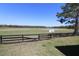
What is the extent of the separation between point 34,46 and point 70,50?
73cm

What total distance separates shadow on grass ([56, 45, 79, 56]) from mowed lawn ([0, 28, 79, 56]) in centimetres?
6

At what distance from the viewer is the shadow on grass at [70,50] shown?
241 inches

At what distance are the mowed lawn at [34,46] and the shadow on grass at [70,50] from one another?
0.06 meters

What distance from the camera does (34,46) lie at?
20.3ft

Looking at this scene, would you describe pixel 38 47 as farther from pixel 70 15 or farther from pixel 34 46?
pixel 70 15

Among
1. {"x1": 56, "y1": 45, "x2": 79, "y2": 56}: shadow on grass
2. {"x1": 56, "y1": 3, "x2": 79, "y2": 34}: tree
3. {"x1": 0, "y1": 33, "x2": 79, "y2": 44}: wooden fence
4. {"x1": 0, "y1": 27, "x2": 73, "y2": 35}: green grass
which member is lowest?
{"x1": 56, "y1": 45, "x2": 79, "y2": 56}: shadow on grass

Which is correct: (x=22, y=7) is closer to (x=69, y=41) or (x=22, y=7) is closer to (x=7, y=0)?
(x=7, y=0)

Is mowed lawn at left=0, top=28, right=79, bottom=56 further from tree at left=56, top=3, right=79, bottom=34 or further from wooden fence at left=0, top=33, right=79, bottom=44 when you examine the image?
tree at left=56, top=3, right=79, bottom=34

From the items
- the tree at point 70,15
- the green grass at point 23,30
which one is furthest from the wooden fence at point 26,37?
the tree at point 70,15

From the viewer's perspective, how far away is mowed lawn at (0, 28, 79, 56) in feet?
20.1

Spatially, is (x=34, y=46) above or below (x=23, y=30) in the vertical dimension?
below

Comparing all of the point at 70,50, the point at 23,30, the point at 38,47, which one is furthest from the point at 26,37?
the point at 70,50

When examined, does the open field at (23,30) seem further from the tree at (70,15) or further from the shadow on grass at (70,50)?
the shadow on grass at (70,50)

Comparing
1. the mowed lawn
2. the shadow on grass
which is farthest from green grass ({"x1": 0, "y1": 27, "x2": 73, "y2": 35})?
the shadow on grass
